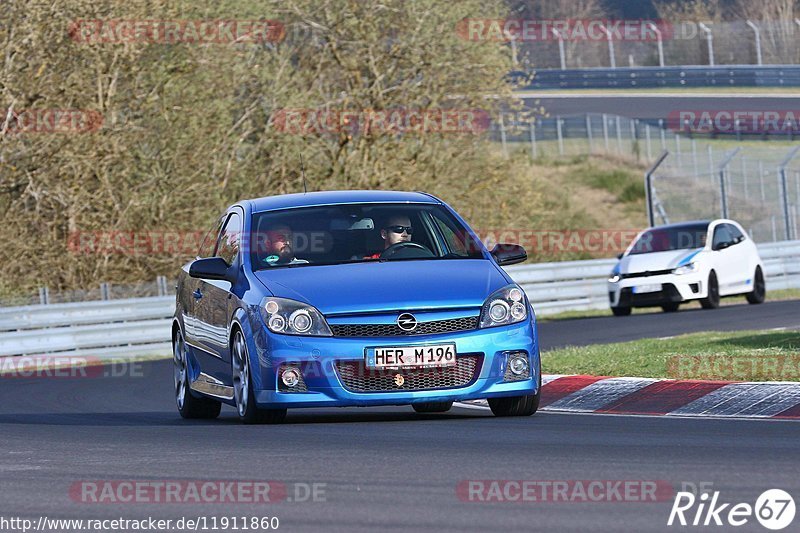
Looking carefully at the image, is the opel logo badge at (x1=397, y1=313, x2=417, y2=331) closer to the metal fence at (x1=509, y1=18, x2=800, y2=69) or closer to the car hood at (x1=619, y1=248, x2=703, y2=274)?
the car hood at (x1=619, y1=248, x2=703, y2=274)

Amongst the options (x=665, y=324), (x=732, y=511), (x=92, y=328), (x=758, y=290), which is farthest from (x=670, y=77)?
(x=732, y=511)

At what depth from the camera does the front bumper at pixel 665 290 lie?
86.3 ft

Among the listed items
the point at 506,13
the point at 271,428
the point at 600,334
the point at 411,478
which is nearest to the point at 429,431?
the point at 271,428

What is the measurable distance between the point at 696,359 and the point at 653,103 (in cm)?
4978

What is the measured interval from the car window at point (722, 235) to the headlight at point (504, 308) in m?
16.8

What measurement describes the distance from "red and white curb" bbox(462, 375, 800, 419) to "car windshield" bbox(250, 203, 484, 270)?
1510 millimetres

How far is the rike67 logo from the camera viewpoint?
6371 mm

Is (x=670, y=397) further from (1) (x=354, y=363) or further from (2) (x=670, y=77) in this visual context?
(2) (x=670, y=77)

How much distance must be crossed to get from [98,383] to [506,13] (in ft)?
62.2

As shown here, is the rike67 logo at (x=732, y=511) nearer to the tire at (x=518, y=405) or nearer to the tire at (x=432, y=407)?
the tire at (x=518, y=405)

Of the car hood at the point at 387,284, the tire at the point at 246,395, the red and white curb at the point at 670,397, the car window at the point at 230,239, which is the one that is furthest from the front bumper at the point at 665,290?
the tire at the point at 246,395

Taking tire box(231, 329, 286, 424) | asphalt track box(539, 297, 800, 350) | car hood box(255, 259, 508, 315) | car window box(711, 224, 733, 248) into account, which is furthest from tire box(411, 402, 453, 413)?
car window box(711, 224, 733, 248)

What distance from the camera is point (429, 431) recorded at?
10000 mm

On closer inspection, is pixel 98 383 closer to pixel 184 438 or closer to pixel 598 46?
pixel 184 438
